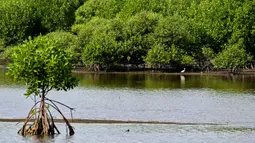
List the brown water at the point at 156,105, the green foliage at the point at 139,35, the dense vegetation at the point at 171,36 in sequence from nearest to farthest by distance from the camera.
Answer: the brown water at the point at 156,105 < the dense vegetation at the point at 171,36 < the green foliage at the point at 139,35

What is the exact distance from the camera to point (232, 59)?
117 metres

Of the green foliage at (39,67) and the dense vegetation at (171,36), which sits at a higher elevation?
the dense vegetation at (171,36)

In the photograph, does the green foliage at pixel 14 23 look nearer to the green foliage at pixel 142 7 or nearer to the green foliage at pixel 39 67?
the green foliage at pixel 142 7

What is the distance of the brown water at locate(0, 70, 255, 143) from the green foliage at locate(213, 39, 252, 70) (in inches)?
486

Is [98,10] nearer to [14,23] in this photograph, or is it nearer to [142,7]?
[142,7]

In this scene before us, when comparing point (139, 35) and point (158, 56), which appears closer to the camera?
point (158, 56)

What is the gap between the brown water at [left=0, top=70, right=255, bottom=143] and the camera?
52.7 m

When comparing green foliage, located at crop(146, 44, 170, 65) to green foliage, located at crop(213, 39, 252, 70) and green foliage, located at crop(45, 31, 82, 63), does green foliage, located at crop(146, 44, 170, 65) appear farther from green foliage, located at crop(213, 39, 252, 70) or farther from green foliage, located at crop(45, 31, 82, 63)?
green foliage, located at crop(45, 31, 82, 63)

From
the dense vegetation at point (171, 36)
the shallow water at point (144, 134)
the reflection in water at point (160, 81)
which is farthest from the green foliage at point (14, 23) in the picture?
the shallow water at point (144, 134)

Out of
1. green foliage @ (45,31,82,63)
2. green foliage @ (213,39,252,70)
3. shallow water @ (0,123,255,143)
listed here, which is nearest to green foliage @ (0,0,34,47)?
green foliage @ (45,31,82,63)

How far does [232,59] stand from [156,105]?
48.8 m

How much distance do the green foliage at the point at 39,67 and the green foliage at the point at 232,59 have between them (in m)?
67.8

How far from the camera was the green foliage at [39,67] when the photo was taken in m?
50.4

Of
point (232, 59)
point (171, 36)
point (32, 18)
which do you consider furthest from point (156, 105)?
point (32, 18)
